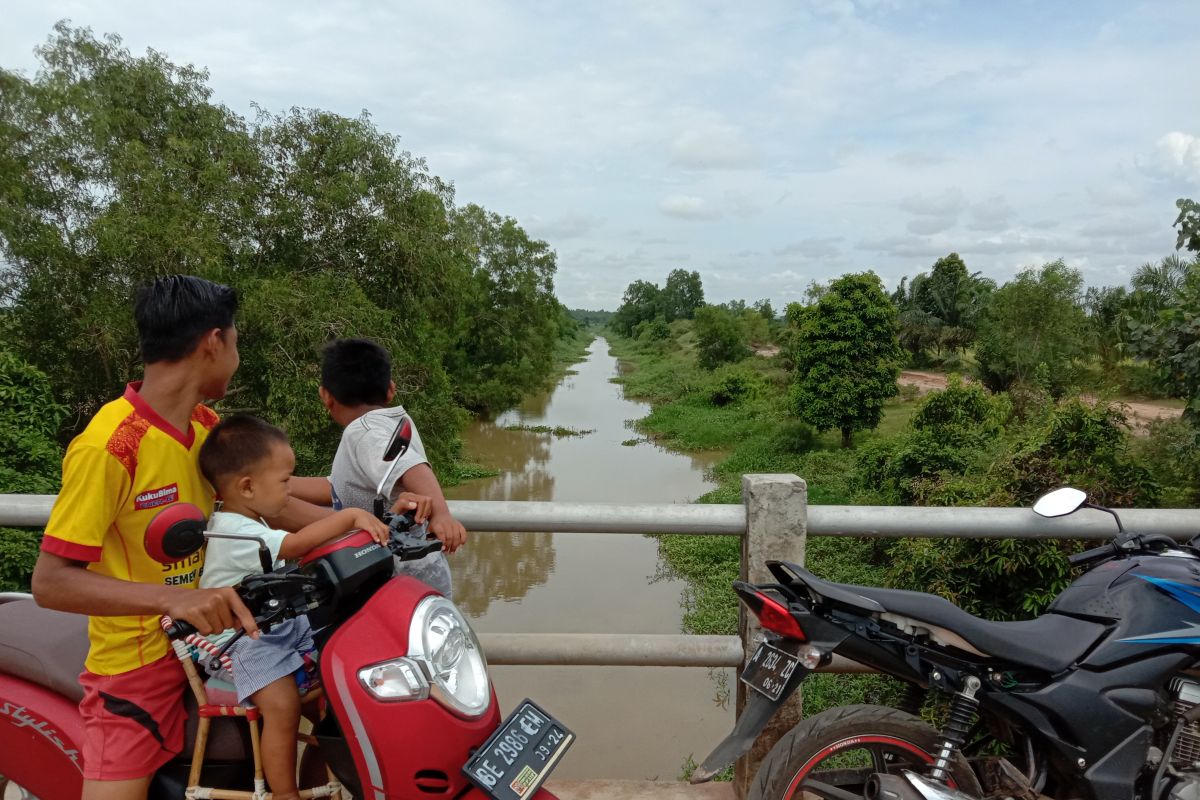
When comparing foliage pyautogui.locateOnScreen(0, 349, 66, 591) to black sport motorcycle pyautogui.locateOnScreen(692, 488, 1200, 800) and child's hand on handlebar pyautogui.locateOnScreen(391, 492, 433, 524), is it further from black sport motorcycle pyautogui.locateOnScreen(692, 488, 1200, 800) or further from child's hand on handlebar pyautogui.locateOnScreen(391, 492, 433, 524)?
black sport motorcycle pyautogui.locateOnScreen(692, 488, 1200, 800)

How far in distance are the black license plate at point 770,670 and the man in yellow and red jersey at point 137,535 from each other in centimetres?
116

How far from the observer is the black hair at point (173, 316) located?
149 cm

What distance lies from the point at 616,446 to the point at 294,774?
2148 centimetres

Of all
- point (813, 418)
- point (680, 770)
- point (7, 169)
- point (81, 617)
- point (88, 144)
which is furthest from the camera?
point (813, 418)

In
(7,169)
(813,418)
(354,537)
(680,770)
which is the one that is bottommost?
(680,770)

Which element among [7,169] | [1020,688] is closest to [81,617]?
[1020,688]

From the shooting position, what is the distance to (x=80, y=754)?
1.57 meters

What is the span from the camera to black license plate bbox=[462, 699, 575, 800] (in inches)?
51.6

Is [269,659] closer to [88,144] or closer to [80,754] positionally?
[80,754]

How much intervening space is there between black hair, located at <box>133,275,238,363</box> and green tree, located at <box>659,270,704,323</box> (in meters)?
81.0

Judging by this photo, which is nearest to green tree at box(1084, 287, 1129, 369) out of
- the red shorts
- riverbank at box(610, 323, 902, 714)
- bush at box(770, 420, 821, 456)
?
riverbank at box(610, 323, 902, 714)

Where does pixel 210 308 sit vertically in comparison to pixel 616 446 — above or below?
above

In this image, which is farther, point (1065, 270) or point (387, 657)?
point (1065, 270)

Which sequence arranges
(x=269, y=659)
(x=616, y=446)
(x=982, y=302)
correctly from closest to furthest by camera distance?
(x=269, y=659) → (x=616, y=446) → (x=982, y=302)
